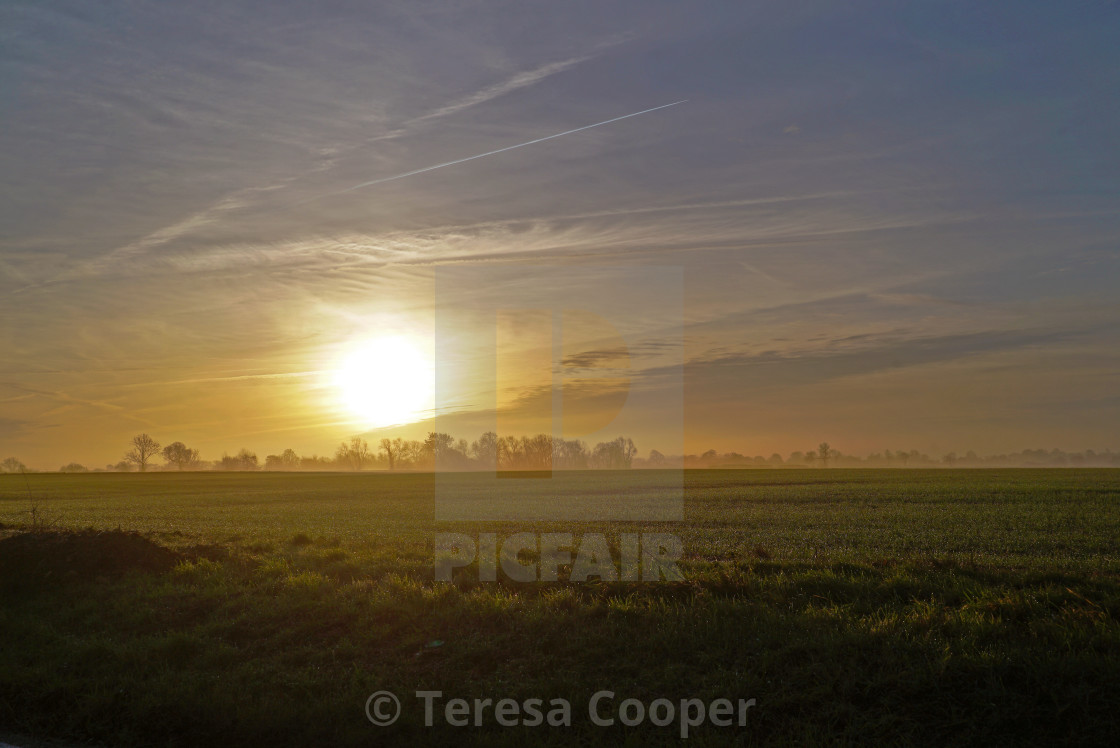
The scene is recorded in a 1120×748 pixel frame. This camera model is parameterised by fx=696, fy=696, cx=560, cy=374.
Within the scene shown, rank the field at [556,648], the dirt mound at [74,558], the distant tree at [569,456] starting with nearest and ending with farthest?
the field at [556,648] < the dirt mound at [74,558] < the distant tree at [569,456]

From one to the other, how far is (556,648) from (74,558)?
12040 mm

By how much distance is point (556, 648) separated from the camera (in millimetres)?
9484

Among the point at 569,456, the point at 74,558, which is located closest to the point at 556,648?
the point at 74,558

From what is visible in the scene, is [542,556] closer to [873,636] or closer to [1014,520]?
[873,636]

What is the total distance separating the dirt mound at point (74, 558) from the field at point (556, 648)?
0.26ft

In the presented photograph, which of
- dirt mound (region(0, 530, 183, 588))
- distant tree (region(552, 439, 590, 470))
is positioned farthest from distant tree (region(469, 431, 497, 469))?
dirt mound (region(0, 530, 183, 588))

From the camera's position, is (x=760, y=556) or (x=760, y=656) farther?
(x=760, y=556)

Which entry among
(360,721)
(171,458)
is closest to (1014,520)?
(360,721)

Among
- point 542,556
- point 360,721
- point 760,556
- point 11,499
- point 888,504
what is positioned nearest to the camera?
point 360,721

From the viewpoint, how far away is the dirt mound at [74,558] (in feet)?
48.0

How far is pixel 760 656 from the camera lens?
8602 mm

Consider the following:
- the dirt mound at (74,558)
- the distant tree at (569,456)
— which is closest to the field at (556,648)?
the dirt mound at (74,558)

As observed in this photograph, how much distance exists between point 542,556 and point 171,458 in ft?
704

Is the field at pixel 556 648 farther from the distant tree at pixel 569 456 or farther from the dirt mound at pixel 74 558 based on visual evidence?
the distant tree at pixel 569 456
